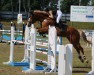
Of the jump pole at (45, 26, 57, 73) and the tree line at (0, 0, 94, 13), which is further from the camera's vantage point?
the tree line at (0, 0, 94, 13)

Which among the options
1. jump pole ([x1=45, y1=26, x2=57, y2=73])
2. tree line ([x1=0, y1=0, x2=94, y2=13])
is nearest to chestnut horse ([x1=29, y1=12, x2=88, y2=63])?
jump pole ([x1=45, y1=26, x2=57, y2=73])

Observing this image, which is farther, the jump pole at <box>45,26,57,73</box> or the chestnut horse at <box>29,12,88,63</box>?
the chestnut horse at <box>29,12,88,63</box>

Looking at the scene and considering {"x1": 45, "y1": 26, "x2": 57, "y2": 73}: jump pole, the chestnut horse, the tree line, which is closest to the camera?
{"x1": 45, "y1": 26, "x2": 57, "y2": 73}: jump pole

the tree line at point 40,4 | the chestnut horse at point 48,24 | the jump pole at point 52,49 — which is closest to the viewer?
the jump pole at point 52,49

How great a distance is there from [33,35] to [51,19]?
8.99ft

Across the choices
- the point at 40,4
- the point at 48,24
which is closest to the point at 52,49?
the point at 48,24

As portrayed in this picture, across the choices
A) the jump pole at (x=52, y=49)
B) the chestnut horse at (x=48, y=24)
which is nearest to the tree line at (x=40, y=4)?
the chestnut horse at (x=48, y=24)

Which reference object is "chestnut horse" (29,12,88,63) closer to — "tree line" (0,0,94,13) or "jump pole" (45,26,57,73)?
"jump pole" (45,26,57,73)

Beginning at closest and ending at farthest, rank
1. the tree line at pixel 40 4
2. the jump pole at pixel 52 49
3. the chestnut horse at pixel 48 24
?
the jump pole at pixel 52 49
the chestnut horse at pixel 48 24
the tree line at pixel 40 4

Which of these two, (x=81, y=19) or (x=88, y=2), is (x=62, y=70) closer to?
(x=81, y=19)

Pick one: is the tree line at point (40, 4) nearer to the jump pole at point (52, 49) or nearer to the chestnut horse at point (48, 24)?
the chestnut horse at point (48, 24)

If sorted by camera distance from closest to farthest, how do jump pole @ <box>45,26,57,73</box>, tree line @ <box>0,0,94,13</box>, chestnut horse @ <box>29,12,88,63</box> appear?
jump pole @ <box>45,26,57,73</box> < chestnut horse @ <box>29,12,88,63</box> < tree line @ <box>0,0,94,13</box>

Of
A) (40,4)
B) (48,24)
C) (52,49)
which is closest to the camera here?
(52,49)

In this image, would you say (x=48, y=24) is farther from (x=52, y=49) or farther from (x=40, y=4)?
(x=40, y=4)
